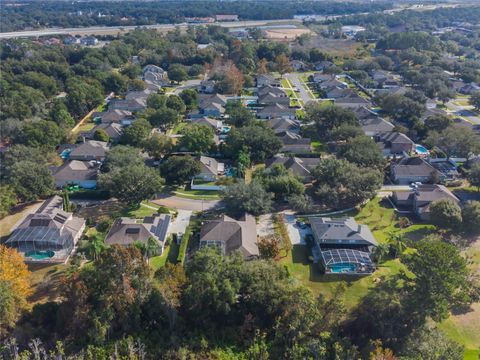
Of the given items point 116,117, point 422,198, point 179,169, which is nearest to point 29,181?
point 179,169

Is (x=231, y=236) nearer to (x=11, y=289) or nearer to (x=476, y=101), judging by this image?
(x=11, y=289)

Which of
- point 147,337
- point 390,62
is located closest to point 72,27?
point 390,62

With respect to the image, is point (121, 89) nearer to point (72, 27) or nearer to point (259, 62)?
point (259, 62)

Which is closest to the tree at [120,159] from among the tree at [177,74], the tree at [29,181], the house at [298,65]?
the tree at [29,181]

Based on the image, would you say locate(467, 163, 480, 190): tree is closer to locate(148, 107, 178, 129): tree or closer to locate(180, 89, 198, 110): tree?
locate(148, 107, 178, 129): tree

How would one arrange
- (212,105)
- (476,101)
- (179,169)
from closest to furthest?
(179,169)
(212,105)
(476,101)

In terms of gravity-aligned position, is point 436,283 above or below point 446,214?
above

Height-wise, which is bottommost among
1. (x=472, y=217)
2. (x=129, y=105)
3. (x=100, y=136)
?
(x=129, y=105)

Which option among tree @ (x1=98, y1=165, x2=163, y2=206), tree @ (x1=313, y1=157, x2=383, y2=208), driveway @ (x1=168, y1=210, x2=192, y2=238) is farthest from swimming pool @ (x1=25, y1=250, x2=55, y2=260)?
tree @ (x1=313, y1=157, x2=383, y2=208)
